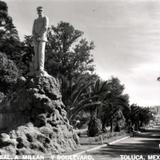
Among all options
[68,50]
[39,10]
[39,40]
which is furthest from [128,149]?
[68,50]

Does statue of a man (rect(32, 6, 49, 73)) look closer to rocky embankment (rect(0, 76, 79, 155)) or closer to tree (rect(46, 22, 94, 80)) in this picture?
rocky embankment (rect(0, 76, 79, 155))

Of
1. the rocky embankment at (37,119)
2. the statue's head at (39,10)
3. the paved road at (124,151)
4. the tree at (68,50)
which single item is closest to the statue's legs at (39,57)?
the rocky embankment at (37,119)

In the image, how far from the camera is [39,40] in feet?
55.3

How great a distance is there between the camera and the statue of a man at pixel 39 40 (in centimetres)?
1675

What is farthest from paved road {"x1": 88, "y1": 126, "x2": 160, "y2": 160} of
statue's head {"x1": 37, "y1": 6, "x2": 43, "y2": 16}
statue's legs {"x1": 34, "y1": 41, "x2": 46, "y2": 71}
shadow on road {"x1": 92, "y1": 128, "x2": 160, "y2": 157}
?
statue's head {"x1": 37, "y1": 6, "x2": 43, "y2": 16}

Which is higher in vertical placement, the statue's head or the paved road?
the statue's head

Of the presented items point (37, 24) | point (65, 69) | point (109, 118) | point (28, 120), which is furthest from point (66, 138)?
point (65, 69)

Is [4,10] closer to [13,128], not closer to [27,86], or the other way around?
[27,86]

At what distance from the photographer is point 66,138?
636 inches

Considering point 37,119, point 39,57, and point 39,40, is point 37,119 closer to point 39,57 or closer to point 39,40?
point 39,57

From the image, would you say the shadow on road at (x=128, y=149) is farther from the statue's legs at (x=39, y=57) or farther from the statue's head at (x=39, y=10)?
the statue's head at (x=39, y=10)

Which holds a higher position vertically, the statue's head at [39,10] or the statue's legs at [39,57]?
the statue's head at [39,10]

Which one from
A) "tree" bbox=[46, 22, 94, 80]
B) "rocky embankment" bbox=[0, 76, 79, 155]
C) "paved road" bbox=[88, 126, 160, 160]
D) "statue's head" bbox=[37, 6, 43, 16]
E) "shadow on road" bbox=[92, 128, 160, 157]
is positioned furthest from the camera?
"tree" bbox=[46, 22, 94, 80]

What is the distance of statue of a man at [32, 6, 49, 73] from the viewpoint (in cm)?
1675
